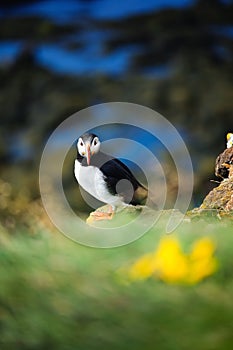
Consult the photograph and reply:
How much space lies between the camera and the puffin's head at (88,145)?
0.65 meters

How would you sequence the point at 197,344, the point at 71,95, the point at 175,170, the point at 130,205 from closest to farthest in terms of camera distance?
the point at 197,344, the point at 130,205, the point at 175,170, the point at 71,95

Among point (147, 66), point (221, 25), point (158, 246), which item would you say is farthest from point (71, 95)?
point (158, 246)

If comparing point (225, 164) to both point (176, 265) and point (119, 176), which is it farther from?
point (176, 265)

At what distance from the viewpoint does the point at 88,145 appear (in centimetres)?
65

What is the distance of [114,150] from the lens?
2.22 feet

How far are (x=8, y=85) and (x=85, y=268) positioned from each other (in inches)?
32.1

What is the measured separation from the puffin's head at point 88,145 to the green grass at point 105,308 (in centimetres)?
34

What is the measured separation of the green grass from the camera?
276 mm

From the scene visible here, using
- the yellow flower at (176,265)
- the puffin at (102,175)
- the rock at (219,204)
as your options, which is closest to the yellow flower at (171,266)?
the yellow flower at (176,265)

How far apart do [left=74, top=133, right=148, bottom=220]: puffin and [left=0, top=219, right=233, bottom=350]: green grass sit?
13.4 inches

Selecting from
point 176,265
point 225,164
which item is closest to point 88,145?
point 225,164

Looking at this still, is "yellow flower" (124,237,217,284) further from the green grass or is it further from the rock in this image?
the rock

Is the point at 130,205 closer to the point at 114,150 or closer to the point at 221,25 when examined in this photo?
the point at 114,150

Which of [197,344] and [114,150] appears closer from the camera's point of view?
[197,344]
